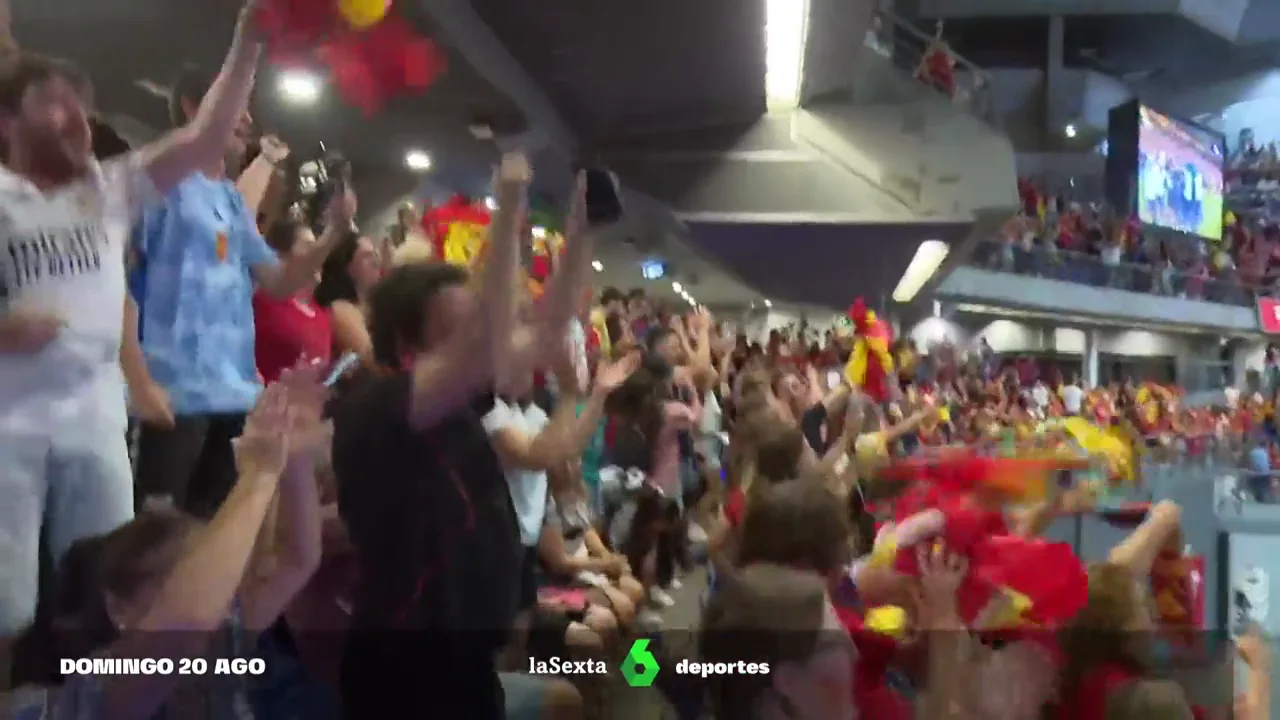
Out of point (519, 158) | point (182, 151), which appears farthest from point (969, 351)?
point (182, 151)

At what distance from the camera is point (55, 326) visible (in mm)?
947

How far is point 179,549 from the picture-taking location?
37.7 inches

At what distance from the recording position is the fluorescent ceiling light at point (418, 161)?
47.1 inches

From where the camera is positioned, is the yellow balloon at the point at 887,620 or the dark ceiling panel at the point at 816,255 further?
the dark ceiling panel at the point at 816,255

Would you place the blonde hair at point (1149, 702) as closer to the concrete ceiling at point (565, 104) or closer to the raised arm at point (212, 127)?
the concrete ceiling at point (565, 104)

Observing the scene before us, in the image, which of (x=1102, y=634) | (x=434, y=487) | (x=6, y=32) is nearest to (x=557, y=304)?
(x=434, y=487)

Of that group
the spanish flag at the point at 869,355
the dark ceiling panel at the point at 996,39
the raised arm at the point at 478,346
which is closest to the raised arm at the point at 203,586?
the raised arm at the point at 478,346

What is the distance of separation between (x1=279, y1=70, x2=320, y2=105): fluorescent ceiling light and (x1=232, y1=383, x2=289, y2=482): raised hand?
1.03 ft

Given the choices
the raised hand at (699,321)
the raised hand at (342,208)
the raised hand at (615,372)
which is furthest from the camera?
the raised hand at (699,321)

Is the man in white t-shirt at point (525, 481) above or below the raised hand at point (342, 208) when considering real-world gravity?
below

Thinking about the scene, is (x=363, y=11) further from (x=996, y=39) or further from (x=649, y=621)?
(x=996, y=39)

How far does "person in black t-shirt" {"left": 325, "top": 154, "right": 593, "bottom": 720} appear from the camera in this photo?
105 centimetres

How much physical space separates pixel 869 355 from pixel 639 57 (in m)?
0.52

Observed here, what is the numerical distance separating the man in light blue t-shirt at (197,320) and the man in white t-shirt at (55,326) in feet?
0.10
